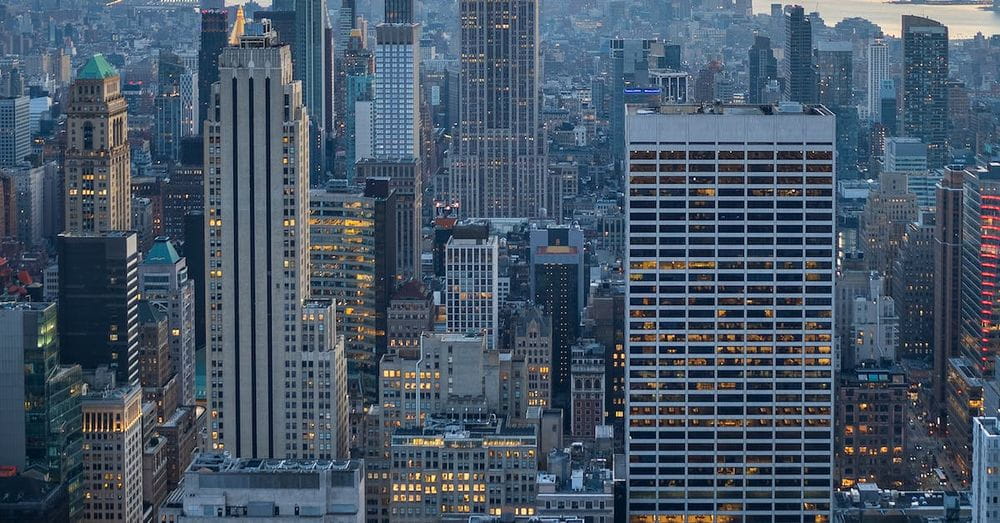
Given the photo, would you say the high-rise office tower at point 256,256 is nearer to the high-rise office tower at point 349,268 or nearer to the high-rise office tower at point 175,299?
the high-rise office tower at point 175,299

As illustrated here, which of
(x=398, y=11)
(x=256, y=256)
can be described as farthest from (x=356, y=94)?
(x=256, y=256)

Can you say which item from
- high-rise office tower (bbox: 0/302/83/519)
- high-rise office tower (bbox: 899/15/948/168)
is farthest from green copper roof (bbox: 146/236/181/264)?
high-rise office tower (bbox: 899/15/948/168)

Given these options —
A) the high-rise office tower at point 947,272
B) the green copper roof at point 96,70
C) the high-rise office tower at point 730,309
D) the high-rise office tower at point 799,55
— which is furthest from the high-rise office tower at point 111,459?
the high-rise office tower at point 799,55

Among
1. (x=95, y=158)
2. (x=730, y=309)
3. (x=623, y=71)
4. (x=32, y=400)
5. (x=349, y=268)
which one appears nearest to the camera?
(x=730, y=309)

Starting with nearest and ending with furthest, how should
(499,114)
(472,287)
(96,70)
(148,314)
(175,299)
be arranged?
(148,314) < (175,299) < (96,70) < (472,287) < (499,114)

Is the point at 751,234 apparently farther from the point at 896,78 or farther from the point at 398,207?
the point at 896,78

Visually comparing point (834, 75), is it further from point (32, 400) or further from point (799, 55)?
point (32, 400)

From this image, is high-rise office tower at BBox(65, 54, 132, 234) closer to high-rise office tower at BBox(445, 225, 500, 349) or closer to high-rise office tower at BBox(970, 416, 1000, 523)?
high-rise office tower at BBox(445, 225, 500, 349)

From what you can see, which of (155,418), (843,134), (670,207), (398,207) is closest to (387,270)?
(398,207)
